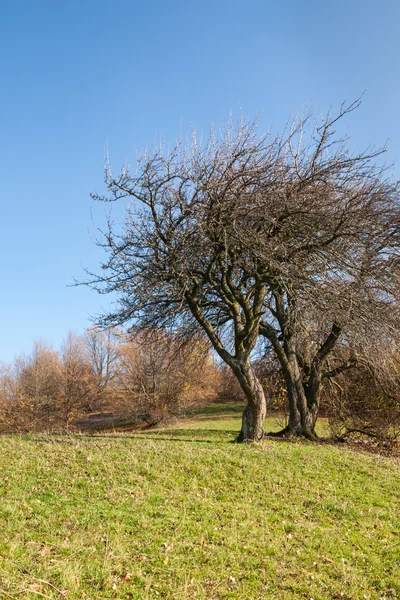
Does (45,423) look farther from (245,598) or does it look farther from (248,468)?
(245,598)

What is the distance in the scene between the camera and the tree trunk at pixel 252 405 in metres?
12.2

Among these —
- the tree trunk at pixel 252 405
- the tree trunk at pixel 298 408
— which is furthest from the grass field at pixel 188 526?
the tree trunk at pixel 298 408

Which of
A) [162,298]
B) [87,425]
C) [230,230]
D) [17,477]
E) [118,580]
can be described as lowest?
[87,425]

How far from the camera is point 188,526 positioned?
19.6ft

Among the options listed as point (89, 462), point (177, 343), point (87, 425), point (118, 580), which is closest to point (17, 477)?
point (89, 462)

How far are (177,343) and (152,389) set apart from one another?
15124 mm

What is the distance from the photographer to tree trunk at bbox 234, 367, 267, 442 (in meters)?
12.2

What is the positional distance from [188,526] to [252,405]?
6.49 m

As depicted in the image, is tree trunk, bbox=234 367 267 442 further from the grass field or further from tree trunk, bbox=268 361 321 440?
tree trunk, bbox=268 361 321 440

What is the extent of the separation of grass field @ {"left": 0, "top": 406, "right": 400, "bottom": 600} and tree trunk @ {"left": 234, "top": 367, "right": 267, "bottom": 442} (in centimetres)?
201

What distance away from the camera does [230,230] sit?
10281mm

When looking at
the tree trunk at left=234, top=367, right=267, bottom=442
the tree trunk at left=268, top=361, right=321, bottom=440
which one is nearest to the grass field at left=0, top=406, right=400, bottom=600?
the tree trunk at left=234, top=367, right=267, bottom=442

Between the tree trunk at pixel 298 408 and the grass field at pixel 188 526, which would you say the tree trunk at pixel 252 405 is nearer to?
the grass field at pixel 188 526

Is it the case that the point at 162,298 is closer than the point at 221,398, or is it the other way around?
the point at 162,298
